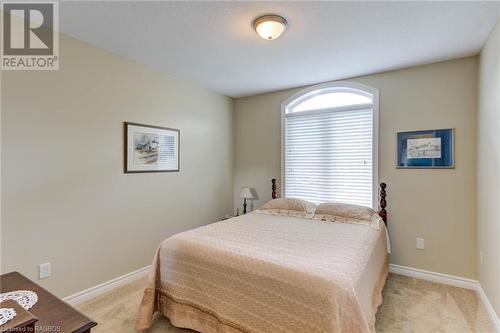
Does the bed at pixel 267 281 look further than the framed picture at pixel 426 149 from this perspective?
No

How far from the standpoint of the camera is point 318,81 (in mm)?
3617

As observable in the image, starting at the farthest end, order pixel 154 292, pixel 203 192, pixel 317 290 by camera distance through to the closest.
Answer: pixel 203 192 → pixel 154 292 → pixel 317 290

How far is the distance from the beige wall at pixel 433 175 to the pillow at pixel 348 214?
1.56 feet

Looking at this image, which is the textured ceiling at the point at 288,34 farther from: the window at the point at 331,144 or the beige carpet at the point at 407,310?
the beige carpet at the point at 407,310

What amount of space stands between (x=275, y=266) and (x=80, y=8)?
2414mm

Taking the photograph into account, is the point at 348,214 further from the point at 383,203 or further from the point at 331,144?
the point at 331,144

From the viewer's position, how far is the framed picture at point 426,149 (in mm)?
2844

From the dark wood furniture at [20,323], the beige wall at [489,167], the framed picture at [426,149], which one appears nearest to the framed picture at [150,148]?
the dark wood furniture at [20,323]

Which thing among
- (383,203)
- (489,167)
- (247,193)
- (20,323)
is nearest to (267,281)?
(20,323)

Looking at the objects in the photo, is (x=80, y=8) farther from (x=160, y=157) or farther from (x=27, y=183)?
(x=160, y=157)

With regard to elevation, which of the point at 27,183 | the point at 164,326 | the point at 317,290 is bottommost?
the point at 164,326

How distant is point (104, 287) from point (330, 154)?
320 cm

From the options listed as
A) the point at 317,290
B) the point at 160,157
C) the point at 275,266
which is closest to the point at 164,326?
the point at 275,266

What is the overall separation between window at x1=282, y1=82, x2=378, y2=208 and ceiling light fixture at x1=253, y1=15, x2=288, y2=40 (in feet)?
5.64
